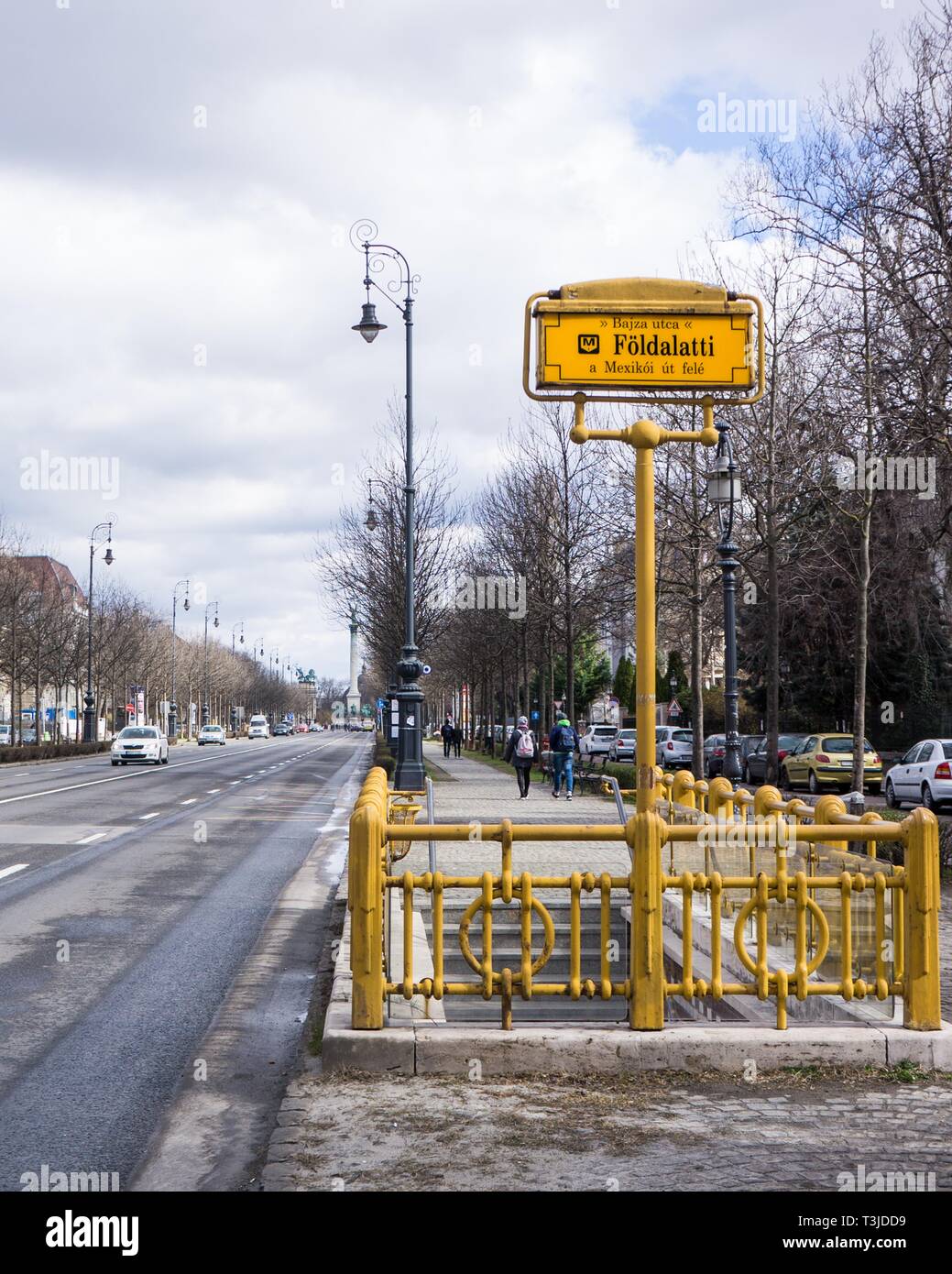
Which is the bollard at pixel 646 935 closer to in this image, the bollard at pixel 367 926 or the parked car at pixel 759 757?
the bollard at pixel 367 926

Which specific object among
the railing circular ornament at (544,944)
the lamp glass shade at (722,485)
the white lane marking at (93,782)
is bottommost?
the white lane marking at (93,782)

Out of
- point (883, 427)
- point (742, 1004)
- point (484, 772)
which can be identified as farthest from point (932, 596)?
point (742, 1004)

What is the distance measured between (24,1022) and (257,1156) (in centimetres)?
300

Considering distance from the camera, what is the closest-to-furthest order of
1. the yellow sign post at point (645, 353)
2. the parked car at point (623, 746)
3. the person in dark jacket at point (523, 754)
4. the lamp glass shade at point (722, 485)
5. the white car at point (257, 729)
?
the yellow sign post at point (645, 353), the lamp glass shade at point (722, 485), the person in dark jacket at point (523, 754), the parked car at point (623, 746), the white car at point (257, 729)

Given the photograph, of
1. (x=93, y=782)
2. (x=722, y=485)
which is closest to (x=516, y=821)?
(x=722, y=485)

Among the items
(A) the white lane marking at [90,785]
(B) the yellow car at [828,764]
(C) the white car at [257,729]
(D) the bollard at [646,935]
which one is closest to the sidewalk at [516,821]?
(D) the bollard at [646,935]

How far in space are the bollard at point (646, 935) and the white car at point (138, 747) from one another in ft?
138

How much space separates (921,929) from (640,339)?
3.51 meters

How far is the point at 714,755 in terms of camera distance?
43156 mm

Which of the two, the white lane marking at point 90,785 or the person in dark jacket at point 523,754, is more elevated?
the person in dark jacket at point 523,754

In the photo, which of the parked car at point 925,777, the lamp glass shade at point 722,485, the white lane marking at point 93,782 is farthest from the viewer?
the white lane marking at point 93,782

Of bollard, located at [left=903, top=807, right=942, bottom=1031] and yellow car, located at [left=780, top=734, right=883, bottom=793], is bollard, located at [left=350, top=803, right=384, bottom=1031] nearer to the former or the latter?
bollard, located at [left=903, top=807, right=942, bottom=1031]

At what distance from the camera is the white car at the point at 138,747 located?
46812 mm
